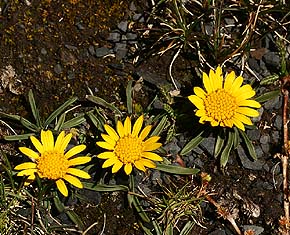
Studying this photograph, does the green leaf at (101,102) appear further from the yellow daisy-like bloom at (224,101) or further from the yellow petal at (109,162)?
the yellow daisy-like bloom at (224,101)

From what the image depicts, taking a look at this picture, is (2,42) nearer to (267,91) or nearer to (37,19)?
(37,19)

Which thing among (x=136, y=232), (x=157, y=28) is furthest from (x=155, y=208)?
(x=157, y=28)

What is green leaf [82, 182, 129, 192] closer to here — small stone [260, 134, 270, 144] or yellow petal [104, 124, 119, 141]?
yellow petal [104, 124, 119, 141]

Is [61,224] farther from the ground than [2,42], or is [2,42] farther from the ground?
[2,42]

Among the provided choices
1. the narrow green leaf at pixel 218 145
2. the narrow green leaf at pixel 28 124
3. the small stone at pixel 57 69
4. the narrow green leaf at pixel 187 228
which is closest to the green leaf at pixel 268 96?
the narrow green leaf at pixel 218 145

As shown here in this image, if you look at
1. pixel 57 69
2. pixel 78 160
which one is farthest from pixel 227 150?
pixel 57 69

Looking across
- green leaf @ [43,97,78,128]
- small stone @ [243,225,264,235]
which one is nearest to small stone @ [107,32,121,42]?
green leaf @ [43,97,78,128]
